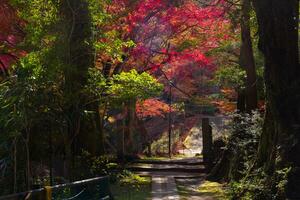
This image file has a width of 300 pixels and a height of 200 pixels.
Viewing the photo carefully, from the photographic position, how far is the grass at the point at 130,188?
8883 millimetres

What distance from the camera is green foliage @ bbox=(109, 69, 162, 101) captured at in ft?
27.0

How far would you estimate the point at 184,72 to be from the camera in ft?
90.7

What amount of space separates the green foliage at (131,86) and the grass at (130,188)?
157 cm

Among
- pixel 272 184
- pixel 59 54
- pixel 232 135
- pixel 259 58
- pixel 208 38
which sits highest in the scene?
pixel 208 38

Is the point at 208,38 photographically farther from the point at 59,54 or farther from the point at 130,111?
the point at 59,54

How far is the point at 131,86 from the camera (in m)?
8.29

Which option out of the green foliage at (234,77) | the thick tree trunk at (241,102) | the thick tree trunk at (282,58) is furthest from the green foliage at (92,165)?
the thick tree trunk at (241,102)

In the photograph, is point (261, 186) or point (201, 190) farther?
point (201, 190)

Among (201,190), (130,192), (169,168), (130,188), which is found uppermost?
(169,168)

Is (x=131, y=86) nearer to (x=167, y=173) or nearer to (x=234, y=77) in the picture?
(x=234, y=77)

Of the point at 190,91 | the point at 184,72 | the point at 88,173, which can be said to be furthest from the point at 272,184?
the point at 190,91

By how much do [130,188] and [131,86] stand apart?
3.23 m

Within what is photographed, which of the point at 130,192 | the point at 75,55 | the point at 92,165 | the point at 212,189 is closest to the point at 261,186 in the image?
the point at 92,165

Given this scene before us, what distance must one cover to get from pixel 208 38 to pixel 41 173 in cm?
1088
